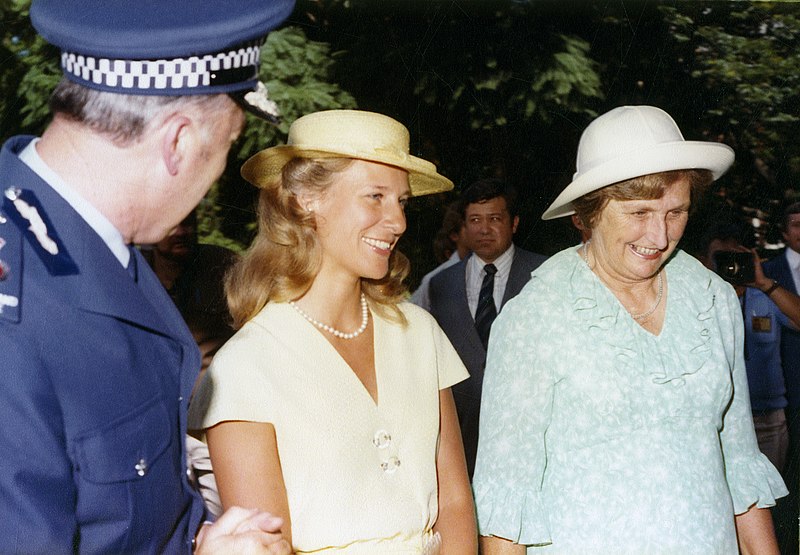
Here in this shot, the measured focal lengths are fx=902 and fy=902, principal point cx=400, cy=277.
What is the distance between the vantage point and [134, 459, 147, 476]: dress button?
1.65m

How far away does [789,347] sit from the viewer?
3768 mm

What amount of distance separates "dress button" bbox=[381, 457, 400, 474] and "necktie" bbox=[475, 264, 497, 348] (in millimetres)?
1477

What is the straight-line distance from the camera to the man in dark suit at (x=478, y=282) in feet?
12.2

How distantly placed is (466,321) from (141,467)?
225 centimetres

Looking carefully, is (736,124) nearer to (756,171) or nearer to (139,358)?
(756,171)

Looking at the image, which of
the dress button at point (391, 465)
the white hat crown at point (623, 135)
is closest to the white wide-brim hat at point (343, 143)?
the white hat crown at point (623, 135)

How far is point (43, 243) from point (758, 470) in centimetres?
195

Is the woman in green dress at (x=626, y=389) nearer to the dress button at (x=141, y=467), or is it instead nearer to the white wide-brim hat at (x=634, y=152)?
the white wide-brim hat at (x=634, y=152)

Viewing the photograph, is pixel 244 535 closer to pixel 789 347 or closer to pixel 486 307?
pixel 486 307

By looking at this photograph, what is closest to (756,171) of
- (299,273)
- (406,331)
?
(406,331)

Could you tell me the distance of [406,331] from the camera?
247cm

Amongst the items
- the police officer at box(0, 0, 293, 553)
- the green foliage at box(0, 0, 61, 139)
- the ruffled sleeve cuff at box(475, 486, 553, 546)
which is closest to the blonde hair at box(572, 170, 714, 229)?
the ruffled sleeve cuff at box(475, 486, 553, 546)

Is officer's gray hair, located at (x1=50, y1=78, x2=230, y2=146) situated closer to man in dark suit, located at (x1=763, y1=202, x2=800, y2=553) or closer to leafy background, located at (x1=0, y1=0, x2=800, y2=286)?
leafy background, located at (x1=0, y1=0, x2=800, y2=286)

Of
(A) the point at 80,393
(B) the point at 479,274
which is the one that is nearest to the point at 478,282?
(B) the point at 479,274
